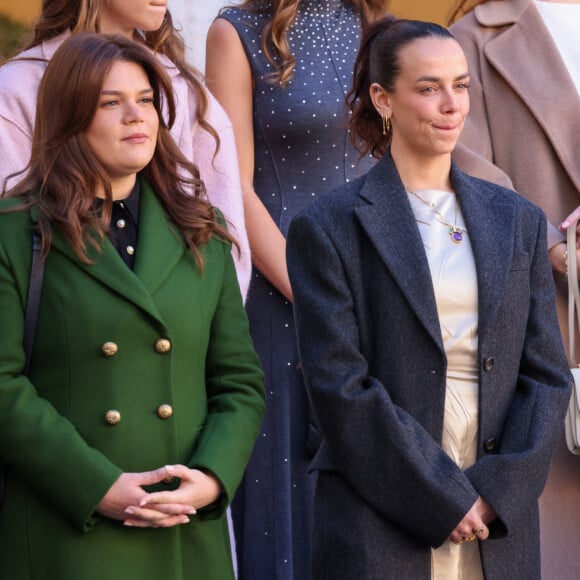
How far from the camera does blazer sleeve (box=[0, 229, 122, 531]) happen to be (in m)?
3.65

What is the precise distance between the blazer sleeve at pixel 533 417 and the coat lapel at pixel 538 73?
2.81ft

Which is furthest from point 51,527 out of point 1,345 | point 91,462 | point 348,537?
point 348,537

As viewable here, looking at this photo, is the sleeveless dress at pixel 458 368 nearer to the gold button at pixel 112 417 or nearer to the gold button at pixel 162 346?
the gold button at pixel 162 346

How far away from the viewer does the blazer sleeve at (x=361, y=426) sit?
12.7 feet

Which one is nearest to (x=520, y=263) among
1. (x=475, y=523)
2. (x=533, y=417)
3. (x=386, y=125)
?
(x=533, y=417)

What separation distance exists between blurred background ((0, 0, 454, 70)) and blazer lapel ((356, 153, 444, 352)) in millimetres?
2039

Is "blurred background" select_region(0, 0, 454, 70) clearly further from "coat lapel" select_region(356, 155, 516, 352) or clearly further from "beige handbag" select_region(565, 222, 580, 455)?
"coat lapel" select_region(356, 155, 516, 352)

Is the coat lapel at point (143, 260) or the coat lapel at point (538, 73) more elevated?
the coat lapel at point (538, 73)

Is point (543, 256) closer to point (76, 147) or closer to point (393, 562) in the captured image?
point (393, 562)

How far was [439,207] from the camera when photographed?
4.18 meters

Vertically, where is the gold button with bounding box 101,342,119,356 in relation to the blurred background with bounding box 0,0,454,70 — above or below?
below

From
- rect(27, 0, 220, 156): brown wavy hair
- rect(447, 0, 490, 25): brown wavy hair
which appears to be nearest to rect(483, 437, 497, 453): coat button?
rect(27, 0, 220, 156): brown wavy hair

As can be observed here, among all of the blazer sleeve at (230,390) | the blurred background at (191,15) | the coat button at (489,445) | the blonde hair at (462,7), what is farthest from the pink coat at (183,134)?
the blurred background at (191,15)

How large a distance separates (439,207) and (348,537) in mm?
890
